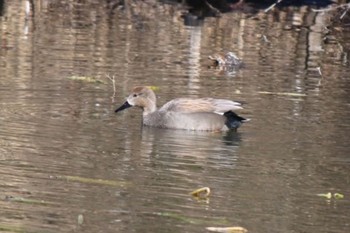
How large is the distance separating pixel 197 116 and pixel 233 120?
39 cm

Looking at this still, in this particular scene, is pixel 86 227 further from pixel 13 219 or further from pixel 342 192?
pixel 342 192

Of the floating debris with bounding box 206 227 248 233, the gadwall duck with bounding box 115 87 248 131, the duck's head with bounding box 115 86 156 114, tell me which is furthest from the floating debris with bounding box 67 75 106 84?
the floating debris with bounding box 206 227 248 233

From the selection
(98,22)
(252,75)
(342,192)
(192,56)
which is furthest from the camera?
(98,22)

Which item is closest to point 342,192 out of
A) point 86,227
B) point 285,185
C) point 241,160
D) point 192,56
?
point 285,185

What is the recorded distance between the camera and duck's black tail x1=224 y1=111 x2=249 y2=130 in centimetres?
1313

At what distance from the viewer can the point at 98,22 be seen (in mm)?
23078

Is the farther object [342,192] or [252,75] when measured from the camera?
[252,75]

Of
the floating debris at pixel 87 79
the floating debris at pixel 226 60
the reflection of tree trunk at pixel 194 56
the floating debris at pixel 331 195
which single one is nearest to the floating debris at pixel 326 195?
the floating debris at pixel 331 195

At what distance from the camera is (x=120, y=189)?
384 inches

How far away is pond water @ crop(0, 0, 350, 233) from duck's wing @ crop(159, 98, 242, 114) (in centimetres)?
31

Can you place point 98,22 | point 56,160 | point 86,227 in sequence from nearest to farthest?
point 86,227 → point 56,160 → point 98,22

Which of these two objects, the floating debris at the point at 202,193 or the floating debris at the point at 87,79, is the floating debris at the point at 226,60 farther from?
the floating debris at the point at 202,193

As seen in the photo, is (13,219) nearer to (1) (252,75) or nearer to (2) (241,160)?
(2) (241,160)

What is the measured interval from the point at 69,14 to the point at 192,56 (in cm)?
619
